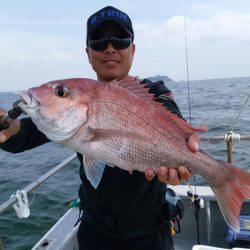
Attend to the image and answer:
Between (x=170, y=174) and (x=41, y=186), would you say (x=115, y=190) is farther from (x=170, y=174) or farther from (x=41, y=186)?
(x=41, y=186)

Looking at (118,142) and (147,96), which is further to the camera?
(147,96)

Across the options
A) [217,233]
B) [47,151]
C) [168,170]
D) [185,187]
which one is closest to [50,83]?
[168,170]

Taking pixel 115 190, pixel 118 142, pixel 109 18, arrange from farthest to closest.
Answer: pixel 109 18 → pixel 115 190 → pixel 118 142

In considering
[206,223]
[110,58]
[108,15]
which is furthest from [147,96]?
[206,223]

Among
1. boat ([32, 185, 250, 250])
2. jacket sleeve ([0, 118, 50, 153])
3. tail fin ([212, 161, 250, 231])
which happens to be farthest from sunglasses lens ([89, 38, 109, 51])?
boat ([32, 185, 250, 250])

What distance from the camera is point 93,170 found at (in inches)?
89.5

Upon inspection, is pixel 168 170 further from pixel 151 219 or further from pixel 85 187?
pixel 85 187

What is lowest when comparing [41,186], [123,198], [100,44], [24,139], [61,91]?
[41,186]

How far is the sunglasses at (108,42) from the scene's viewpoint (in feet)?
9.32

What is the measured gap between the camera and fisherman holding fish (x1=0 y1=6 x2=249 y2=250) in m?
2.22

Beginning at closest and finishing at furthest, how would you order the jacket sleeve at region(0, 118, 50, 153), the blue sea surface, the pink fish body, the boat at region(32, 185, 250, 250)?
the pink fish body
the jacket sleeve at region(0, 118, 50, 153)
the boat at region(32, 185, 250, 250)
the blue sea surface

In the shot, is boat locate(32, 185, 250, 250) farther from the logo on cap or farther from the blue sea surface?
the blue sea surface

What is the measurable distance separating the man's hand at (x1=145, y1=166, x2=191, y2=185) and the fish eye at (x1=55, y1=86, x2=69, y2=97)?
0.74 metres

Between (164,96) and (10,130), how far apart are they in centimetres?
118
